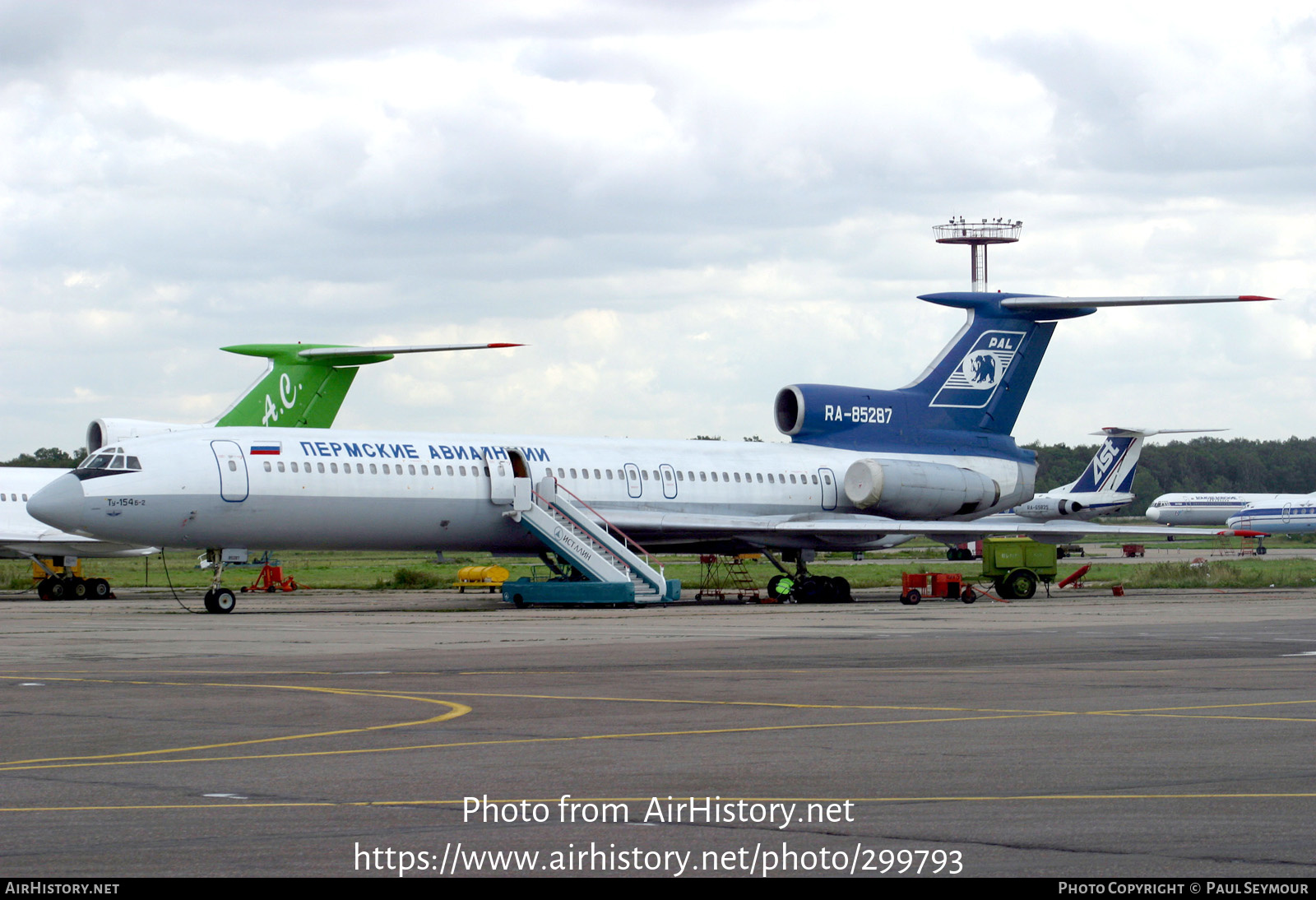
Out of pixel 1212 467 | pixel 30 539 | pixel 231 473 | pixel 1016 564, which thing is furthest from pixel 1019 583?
pixel 1212 467

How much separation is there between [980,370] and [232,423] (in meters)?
23.2

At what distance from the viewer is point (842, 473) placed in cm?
4475

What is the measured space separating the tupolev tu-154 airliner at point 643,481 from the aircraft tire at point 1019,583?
4.15 ft

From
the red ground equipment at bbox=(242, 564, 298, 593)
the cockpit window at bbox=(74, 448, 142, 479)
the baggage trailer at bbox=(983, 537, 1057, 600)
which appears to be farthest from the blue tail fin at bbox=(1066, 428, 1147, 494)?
the cockpit window at bbox=(74, 448, 142, 479)

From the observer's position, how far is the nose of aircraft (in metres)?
32.5

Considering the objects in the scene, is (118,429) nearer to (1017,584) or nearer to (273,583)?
(273,583)

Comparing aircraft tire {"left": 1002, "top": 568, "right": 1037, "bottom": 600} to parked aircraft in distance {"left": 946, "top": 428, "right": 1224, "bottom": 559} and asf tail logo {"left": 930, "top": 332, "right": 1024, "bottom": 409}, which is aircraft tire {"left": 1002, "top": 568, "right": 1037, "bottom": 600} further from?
parked aircraft in distance {"left": 946, "top": 428, "right": 1224, "bottom": 559}

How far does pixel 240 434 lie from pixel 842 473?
1765 cm

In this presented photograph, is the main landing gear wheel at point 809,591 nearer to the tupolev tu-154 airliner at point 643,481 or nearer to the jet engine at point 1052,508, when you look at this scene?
the tupolev tu-154 airliner at point 643,481

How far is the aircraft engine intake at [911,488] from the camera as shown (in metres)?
43.4

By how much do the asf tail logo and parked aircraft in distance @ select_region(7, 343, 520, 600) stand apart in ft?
44.5

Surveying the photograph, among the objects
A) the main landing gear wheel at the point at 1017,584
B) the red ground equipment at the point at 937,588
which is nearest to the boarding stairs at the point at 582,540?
the red ground equipment at the point at 937,588
